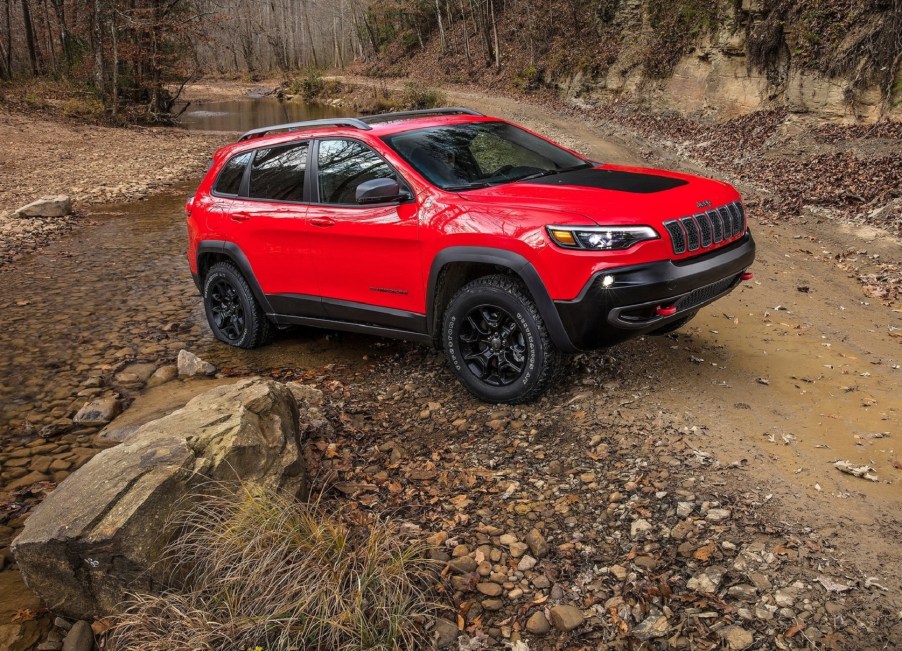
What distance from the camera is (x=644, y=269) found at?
412 cm

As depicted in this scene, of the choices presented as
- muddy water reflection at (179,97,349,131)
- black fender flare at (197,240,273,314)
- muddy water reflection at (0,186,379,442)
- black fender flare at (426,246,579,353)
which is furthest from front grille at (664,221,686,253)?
muddy water reflection at (179,97,349,131)

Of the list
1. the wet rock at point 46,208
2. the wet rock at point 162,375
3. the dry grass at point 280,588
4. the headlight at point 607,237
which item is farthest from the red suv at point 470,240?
the wet rock at point 46,208

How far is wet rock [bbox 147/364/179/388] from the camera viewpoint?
20.9ft

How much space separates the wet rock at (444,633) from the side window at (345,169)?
3091 millimetres

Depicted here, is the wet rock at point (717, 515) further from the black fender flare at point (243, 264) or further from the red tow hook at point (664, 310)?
the black fender flare at point (243, 264)

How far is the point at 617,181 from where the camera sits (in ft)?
15.8

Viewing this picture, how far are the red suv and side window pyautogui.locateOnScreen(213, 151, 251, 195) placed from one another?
0.06 feet

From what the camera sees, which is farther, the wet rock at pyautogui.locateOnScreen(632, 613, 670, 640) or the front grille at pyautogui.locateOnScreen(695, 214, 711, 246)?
→ the front grille at pyautogui.locateOnScreen(695, 214, 711, 246)

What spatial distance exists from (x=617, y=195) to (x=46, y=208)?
12.2 m

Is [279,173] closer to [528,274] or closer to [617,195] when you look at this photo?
[528,274]

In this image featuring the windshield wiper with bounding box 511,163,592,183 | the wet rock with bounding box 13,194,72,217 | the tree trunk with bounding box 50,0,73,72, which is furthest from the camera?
the tree trunk with bounding box 50,0,73,72

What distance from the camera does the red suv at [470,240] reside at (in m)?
4.19

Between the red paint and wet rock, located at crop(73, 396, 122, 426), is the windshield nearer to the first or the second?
the red paint

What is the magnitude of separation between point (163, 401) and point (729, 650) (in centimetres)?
476
